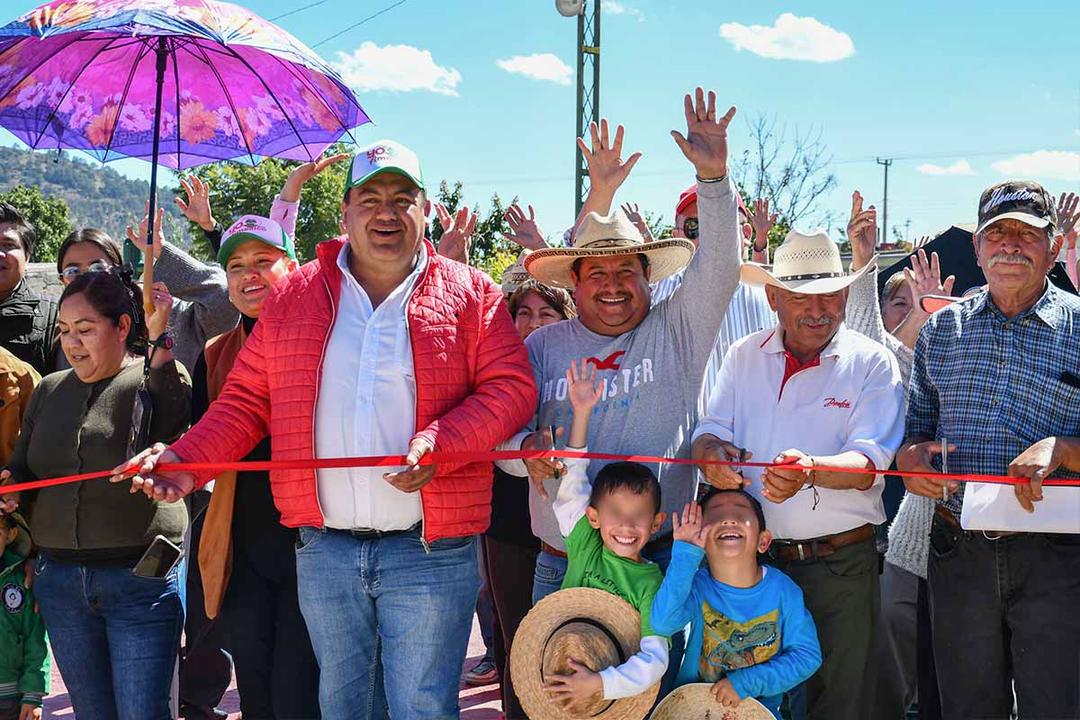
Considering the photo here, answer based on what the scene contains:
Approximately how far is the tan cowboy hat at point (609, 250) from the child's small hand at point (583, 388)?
0.51m

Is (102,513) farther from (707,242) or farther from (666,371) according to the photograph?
(707,242)

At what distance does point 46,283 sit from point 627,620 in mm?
11416

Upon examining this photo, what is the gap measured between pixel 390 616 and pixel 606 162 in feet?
7.29

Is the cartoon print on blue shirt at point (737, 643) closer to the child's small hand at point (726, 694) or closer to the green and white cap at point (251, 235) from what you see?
the child's small hand at point (726, 694)

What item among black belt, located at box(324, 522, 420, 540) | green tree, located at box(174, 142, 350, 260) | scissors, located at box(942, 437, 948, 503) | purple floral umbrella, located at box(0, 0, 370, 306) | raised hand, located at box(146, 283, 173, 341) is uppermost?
green tree, located at box(174, 142, 350, 260)

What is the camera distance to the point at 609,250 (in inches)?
150

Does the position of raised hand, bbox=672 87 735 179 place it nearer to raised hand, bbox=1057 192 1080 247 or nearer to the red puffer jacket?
the red puffer jacket

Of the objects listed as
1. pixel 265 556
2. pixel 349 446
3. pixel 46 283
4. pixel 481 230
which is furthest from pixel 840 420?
pixel 481 230

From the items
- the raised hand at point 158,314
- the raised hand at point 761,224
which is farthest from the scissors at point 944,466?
the raised hand at point 158,314

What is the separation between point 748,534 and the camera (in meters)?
3.49

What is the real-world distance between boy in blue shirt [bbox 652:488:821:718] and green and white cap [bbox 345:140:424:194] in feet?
4.93

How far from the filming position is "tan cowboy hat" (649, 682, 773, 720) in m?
3.42

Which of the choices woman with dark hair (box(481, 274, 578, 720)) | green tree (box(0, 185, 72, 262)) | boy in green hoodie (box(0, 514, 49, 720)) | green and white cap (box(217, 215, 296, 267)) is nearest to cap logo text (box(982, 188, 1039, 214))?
woman with dark hair (box(481, 274, 578, 720))

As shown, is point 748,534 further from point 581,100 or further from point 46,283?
point 581,100
